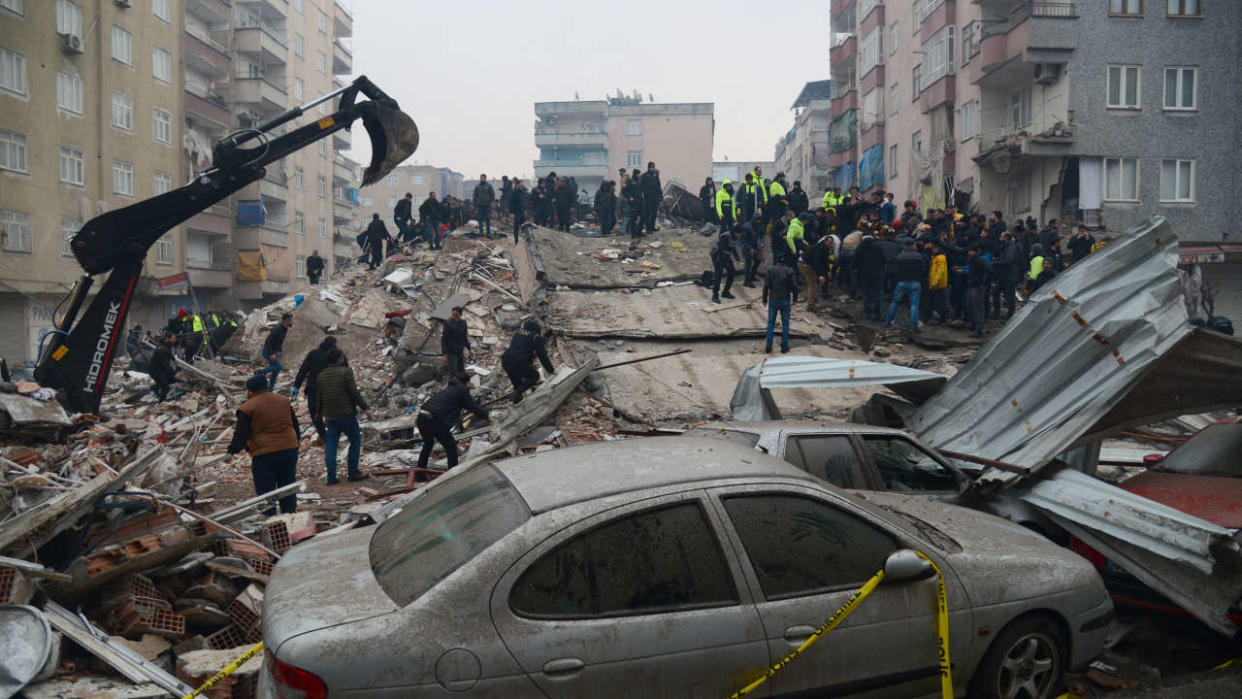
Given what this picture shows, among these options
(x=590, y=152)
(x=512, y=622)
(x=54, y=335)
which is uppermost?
(x=590, y=152)

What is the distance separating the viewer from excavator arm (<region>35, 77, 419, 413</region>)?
33.9 ft

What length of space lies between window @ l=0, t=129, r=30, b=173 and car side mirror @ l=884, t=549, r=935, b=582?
107 ft

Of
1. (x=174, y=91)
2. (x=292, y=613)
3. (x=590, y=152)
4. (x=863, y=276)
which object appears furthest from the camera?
(x=590, y=152)

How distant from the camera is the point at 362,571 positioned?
351cm

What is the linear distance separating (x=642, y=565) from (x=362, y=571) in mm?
1224

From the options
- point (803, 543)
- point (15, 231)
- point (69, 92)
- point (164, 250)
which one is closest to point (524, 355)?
point (803, 543)

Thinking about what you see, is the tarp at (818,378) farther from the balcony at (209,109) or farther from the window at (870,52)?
the balcony at (209,109)

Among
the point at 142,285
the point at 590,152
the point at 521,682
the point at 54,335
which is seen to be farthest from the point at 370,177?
the point at 590,152

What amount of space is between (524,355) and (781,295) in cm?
445

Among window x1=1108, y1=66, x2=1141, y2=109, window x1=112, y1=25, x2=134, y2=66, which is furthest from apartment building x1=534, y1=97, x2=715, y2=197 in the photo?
window x1=1108, y1=66, x2=1141, y2=109

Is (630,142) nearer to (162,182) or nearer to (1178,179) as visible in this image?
(162,182)

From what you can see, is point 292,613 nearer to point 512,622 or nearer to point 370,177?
point 512,622

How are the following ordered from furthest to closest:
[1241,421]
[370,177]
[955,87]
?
[955,87], [370,177], [1241,421]

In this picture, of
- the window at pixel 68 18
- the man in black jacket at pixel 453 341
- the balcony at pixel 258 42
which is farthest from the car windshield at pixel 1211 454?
the balcony at pixel 258 42
